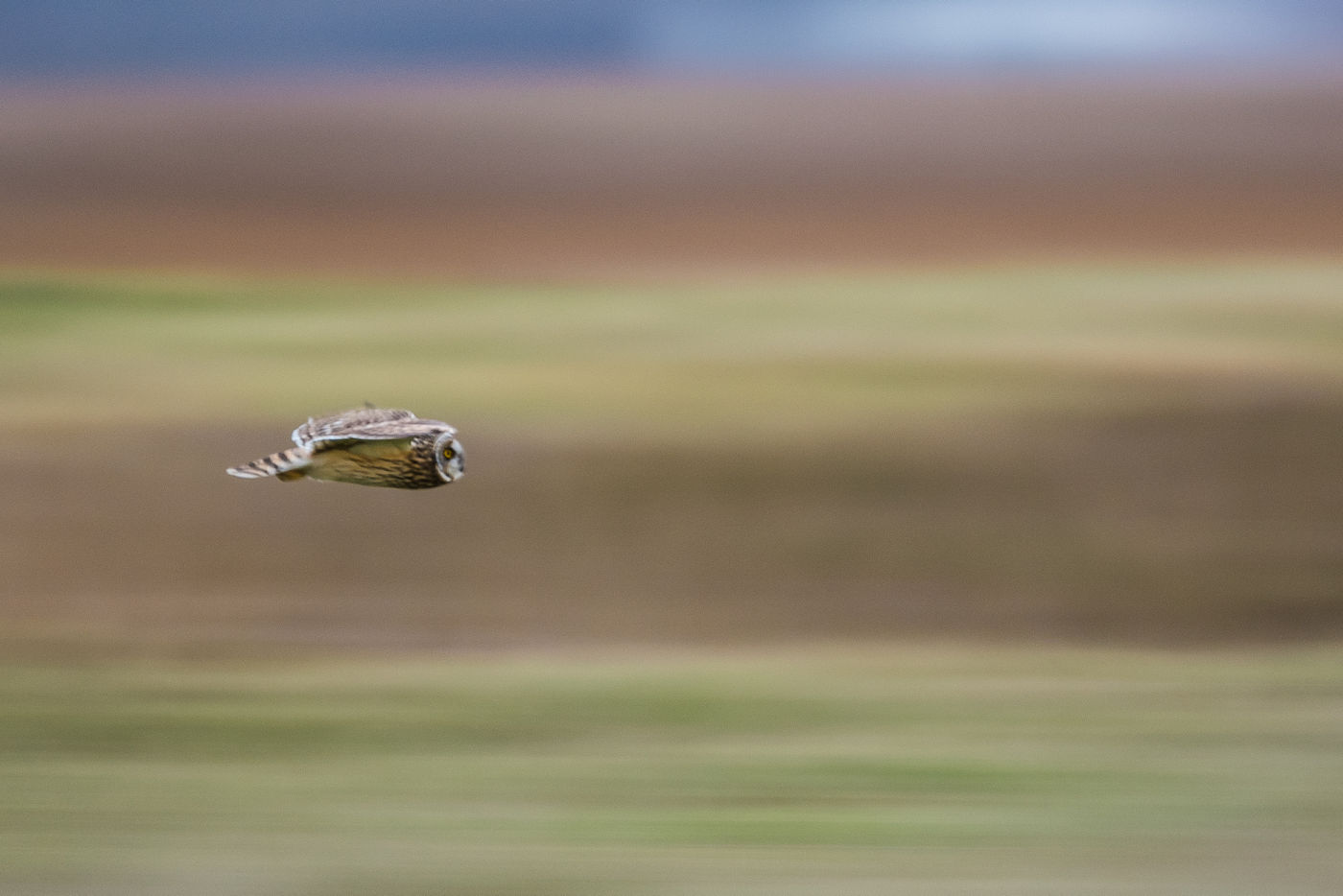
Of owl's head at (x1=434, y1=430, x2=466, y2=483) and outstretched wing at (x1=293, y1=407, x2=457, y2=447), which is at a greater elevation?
outstretched wing at (x1=293, y1=407, x2=457, y2=447)

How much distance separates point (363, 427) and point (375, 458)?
3.3 inches

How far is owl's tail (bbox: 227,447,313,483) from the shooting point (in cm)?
221

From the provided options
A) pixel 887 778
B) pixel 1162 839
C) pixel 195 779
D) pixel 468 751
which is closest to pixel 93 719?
pixel 195 779

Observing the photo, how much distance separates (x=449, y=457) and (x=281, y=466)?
0.21m

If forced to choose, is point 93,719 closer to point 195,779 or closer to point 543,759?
point 195,779

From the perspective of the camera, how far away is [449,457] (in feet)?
7.29

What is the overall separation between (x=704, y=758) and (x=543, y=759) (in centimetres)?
40

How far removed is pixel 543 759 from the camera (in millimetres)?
4395

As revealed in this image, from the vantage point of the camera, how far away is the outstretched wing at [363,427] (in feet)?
7.35

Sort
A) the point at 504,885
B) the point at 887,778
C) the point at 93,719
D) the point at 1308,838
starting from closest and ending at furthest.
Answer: the point at 504,885 < the point at 1308,838 < the point at 887,778 < the point at 93,719

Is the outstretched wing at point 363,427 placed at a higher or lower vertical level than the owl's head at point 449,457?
higher

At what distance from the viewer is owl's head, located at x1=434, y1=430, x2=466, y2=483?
2.20 meters

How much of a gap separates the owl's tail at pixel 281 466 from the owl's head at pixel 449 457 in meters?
0.17

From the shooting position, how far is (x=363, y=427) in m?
2.30
